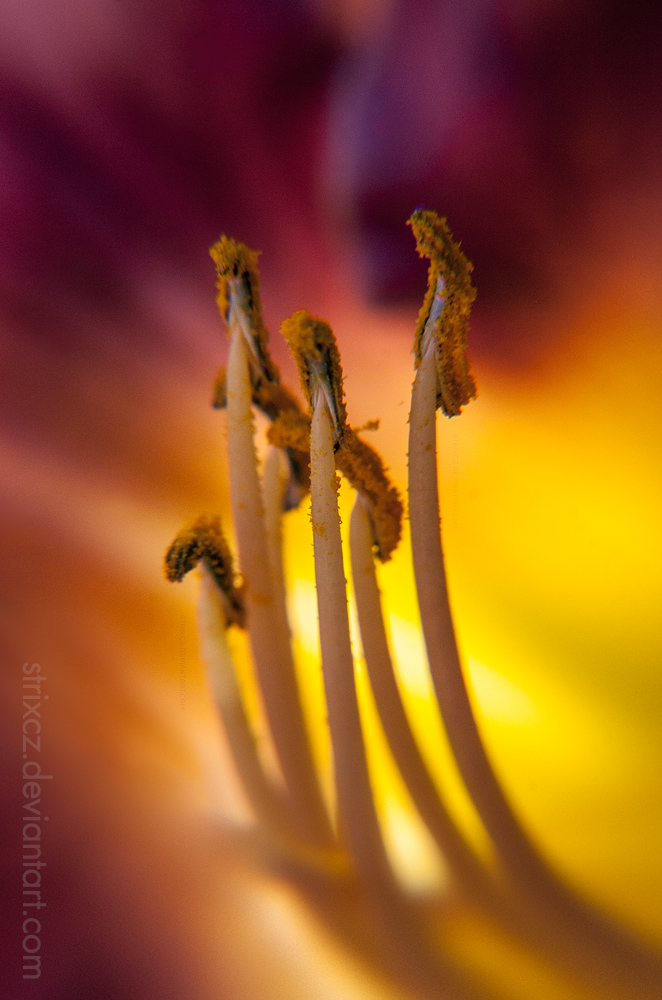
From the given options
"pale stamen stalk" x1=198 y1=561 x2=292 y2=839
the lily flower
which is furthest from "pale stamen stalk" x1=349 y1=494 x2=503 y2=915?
"pale stamen stalk" x1=198 y1=561 x2=292 y2=839

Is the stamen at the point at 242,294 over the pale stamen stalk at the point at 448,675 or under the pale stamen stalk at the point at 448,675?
over

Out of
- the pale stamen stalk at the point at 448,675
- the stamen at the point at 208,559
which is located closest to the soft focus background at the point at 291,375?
the pale stamen stalk at the point at 448,675

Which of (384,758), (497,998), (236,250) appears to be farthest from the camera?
(384,758)

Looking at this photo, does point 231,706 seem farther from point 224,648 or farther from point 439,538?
point 439,538

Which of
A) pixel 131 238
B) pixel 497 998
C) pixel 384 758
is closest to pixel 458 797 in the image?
pixel 384 758

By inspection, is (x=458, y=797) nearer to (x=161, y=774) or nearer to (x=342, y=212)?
(x=161, y=774)

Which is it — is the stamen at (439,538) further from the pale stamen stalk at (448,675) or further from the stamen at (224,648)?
the stamen at (224,648)

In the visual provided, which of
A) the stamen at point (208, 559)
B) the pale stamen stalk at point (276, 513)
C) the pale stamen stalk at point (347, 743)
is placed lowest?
the pale stamen stalk at point (347, 743)
